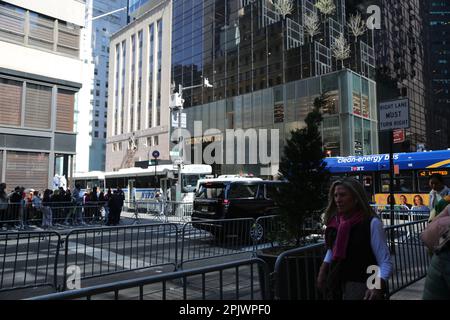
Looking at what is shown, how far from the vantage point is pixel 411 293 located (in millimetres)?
5977

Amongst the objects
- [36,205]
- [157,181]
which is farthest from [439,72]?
[36,205]

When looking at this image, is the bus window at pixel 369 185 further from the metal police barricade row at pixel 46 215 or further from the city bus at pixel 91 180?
the city bus at pixel 91 180

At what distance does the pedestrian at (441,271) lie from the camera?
3.05 metres

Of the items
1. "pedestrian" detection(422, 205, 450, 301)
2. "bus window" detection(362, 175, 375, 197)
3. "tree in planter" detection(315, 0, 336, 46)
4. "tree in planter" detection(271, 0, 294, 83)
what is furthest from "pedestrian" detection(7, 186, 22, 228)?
"tree in planter" detection(315, 0, 336, 46)

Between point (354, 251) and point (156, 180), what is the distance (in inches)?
991

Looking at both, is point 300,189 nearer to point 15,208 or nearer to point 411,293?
point 411,293

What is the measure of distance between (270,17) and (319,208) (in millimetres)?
38810

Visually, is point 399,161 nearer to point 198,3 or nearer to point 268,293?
point 268,293

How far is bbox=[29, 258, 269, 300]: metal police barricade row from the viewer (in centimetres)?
285

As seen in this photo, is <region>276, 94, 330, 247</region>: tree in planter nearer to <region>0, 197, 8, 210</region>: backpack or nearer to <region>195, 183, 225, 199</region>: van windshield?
<region>195, 183, 225, 199</region>: van windshield

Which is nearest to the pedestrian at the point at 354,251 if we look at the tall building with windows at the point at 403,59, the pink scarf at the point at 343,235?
the pink scarf at the point at 343,235

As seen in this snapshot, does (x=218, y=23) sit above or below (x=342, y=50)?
above
